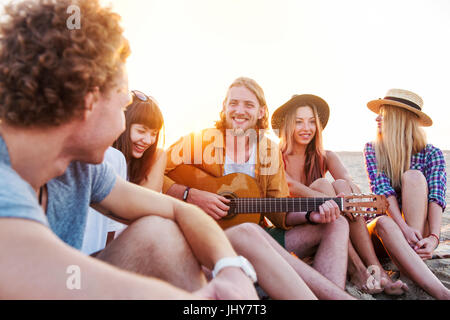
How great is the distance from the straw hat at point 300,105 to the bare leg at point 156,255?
2.99 meters

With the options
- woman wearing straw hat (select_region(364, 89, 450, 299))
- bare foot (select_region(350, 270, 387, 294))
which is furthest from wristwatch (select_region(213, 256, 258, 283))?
woman wearing straw hat (select_region(364, 89, 450, 299))

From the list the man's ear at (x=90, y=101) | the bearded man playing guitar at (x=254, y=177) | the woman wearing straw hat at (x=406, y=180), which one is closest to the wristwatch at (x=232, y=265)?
the man's ear at (x=90, y=101)

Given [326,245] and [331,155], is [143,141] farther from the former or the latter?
[331,155]

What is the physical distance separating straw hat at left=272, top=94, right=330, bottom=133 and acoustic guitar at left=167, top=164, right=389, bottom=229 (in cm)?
114

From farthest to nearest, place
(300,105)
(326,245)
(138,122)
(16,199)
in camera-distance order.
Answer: (300,105) < (138,122) < (326,245) < (16,199)

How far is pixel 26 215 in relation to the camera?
1.01 meters

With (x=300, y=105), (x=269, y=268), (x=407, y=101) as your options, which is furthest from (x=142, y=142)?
(x=407, y=101)

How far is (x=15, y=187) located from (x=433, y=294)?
2.91 meters

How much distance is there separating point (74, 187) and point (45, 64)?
57cm

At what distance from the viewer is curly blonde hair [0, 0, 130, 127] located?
1218 millimetres

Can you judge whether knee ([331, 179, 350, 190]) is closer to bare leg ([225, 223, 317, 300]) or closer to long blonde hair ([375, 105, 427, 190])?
long blonde hair ([375, 105, 427, 190])

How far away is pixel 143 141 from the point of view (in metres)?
3.17

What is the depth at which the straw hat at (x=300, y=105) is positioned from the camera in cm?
425
